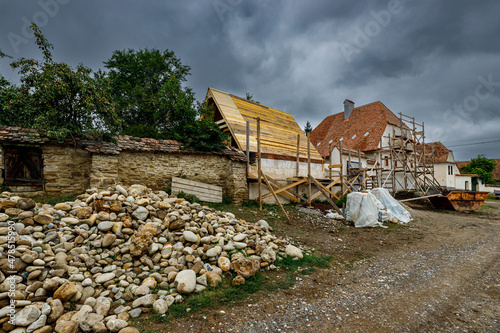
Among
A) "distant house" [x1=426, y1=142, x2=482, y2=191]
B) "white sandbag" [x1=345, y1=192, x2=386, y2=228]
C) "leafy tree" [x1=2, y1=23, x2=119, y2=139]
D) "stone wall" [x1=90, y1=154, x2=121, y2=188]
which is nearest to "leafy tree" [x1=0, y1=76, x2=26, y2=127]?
"leafy tree" [x1=2, y1=23, x2=119, y2=139]

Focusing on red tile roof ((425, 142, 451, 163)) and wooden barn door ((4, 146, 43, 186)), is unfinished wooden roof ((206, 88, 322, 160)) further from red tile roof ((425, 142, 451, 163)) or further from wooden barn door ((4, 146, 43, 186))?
red tile roof ((425, 142, 451, 163))

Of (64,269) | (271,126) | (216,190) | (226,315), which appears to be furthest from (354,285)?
(271,126)

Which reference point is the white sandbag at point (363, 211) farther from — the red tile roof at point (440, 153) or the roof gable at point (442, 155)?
the roof gable at point (442, 155)

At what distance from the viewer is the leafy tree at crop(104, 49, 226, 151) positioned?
33.6 feet

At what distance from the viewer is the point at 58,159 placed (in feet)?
25.7

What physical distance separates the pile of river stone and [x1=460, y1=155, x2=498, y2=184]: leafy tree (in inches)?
1496

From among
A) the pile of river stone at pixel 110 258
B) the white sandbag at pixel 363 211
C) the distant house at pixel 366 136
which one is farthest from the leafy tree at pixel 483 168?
the pile of river stone at pixel 110 258

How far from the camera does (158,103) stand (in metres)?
11.8

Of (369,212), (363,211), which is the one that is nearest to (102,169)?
(363,211)

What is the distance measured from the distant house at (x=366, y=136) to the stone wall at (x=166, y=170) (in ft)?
32.6

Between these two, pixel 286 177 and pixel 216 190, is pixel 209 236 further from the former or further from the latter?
pixel 286 177

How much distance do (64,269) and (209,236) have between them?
2.59 meters

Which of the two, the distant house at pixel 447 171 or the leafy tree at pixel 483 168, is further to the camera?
the leafy tree at pixel 483 168

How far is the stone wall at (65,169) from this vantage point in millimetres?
7703
